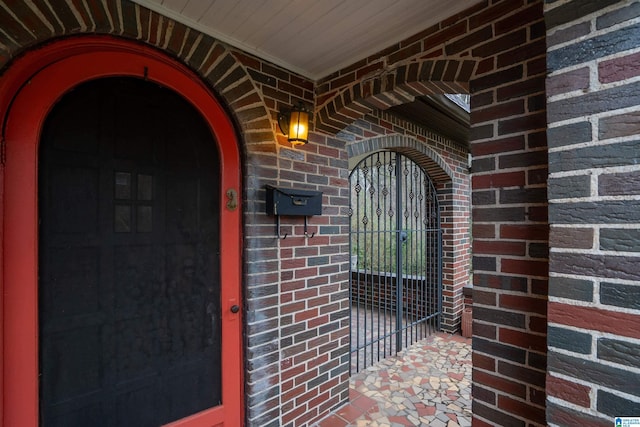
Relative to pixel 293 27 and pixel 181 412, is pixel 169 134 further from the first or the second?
pixel 181 412

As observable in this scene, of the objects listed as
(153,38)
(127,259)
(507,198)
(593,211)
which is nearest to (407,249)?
(507,198)

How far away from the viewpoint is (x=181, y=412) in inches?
64.0

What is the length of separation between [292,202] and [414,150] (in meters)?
2.09

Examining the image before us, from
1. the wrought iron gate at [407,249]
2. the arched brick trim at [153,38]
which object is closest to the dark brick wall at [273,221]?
the arched brick trim at [153,38]

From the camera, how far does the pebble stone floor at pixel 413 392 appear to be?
2262 mm

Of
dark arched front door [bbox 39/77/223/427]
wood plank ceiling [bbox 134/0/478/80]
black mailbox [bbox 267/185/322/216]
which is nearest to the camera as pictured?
dark arched front door [bbox 39/77/223/427]

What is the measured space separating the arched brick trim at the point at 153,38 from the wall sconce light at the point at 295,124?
0.31ft

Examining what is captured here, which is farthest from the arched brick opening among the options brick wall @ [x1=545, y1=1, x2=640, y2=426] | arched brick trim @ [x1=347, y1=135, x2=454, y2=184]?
brick wall @ [x1=545, y1=1, x2=640, y2=426]

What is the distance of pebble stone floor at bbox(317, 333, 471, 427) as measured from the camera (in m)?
2.26

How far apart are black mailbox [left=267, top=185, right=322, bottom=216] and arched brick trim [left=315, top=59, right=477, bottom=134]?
549 millimetres

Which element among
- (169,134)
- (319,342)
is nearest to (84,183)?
(169,134)

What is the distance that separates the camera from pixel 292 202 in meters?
1.92

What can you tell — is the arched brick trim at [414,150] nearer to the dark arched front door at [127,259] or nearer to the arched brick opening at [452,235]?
the arched brick opening at [452,235]

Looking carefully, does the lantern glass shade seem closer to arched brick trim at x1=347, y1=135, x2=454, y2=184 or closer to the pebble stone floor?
arched brick trim at x1=347, y1=135, x2=454, y2=184
